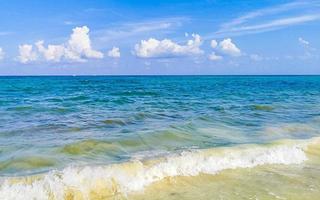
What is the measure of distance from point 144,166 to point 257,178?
2.60 meters

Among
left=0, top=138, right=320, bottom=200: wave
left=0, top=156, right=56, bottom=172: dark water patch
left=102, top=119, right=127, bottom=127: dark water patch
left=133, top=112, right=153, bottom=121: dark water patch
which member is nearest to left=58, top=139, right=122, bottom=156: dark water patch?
left=0, top=156, right=56, bottom=172: dark water patch

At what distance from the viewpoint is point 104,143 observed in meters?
11.4

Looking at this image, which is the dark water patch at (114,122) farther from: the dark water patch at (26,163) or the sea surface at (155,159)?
the dark water patch at (26,163)

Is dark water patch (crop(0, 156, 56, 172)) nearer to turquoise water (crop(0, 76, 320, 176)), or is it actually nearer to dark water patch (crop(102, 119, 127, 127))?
turquoise water (crop(0, 76, 320, 176))

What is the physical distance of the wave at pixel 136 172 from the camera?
285 inches

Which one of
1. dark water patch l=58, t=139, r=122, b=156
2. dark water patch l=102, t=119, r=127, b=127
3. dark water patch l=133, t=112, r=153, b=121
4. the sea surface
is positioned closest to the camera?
the sea surface

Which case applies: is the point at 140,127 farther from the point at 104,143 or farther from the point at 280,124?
the point at 280,124

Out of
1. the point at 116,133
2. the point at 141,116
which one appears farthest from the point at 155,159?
the point at 141,116

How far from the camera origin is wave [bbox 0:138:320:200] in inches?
285

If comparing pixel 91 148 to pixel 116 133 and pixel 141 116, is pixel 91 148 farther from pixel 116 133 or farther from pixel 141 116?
pixel 141 116

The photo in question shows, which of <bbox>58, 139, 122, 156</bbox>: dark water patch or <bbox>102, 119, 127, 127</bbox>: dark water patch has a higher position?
<bbox>58, 139, 122, 156</bbox>: dark water patch

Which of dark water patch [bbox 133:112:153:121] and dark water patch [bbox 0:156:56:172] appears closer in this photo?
dark water patch [bbox 0:156:56:172]

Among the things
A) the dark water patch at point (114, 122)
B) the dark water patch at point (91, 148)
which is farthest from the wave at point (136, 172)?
the dark water patch at point (114, 122)

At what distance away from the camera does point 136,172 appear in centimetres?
848
